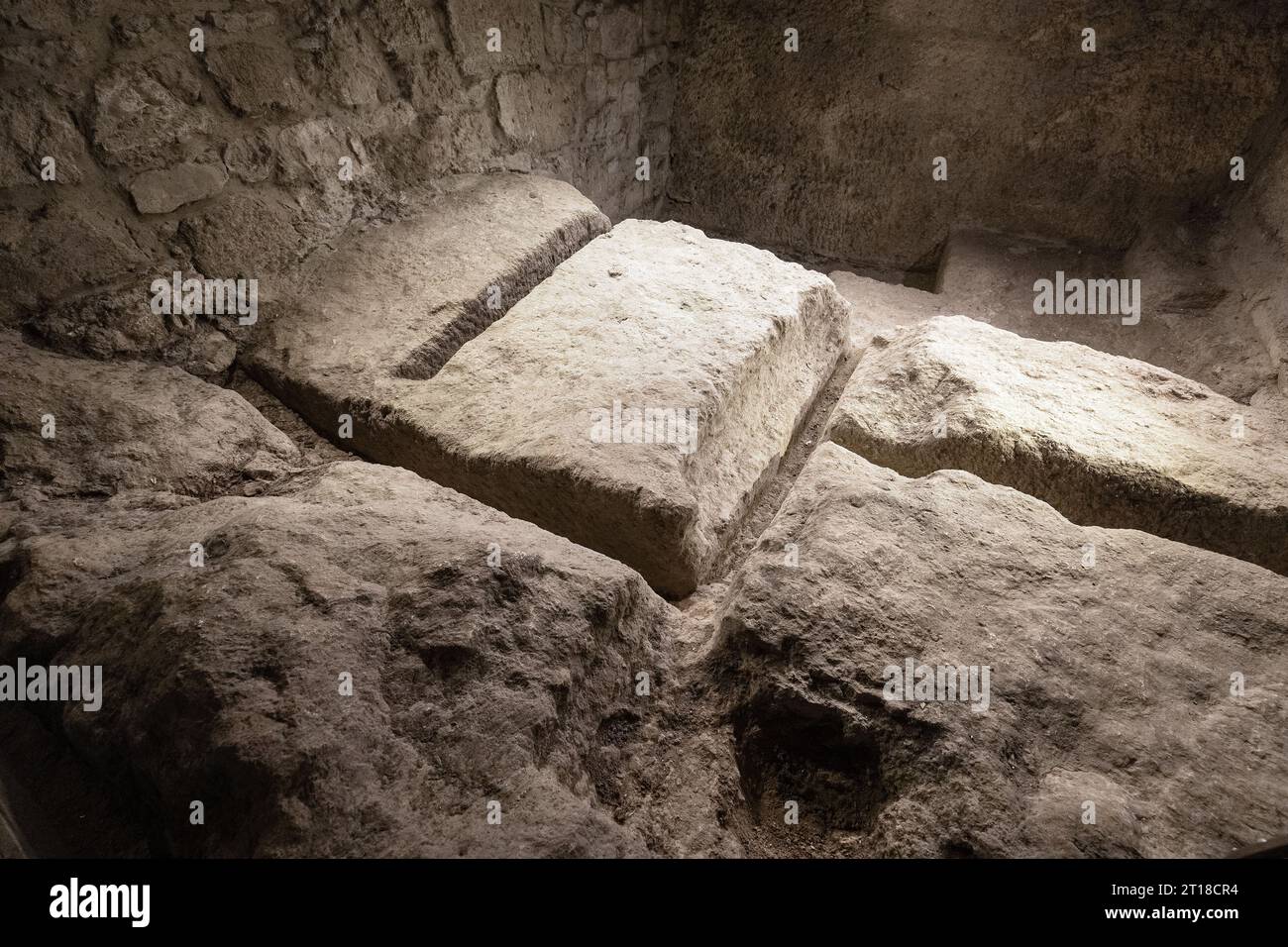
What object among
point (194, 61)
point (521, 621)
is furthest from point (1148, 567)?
point (194, 61)

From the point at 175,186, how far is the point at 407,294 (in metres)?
0.60

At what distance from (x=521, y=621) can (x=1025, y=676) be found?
2.65 feet

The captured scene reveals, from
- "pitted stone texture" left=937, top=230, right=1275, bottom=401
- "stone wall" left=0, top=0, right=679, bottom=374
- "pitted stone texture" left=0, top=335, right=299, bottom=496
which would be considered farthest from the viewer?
"pitted stone texture" left=937, top=230, right=1275, bottom=401

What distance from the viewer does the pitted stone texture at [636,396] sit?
6.02 ft

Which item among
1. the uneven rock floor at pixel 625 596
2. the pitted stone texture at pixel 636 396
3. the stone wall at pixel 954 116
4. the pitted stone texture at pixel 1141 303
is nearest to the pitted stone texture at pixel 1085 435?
the uneven rock floor at pixel 625 596

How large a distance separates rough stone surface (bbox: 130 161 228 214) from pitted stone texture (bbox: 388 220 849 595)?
2.32ft

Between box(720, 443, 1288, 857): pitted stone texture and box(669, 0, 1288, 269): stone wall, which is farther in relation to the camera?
box(669, 0, 1288, 269): stone wall

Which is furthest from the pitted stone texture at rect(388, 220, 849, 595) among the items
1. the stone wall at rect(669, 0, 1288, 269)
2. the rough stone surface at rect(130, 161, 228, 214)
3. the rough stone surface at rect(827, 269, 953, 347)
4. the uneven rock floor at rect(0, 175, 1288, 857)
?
the stone wall at rect(669, 0, 1288, 269)

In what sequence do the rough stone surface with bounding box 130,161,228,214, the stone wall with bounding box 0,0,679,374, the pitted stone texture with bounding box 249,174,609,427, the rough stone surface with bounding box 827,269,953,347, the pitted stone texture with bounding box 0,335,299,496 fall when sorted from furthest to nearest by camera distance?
the rough stone surface with bounding box 827,269,953,347 < the pitted stone texture with bounding box 249,174,609,427 < the rough stone surface with bounding box 130,161,228,214 < the stone wall with bounding box 0,0,679,374 < the pitted stone texture with bounding box 0,335,299,496

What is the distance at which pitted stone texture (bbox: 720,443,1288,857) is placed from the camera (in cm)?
123

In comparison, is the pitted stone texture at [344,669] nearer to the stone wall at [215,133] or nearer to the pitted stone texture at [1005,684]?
the pitted stone texture at [1005,684]

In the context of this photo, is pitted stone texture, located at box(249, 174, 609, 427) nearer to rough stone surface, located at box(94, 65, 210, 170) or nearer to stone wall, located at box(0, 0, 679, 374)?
stone wall, located at box(0, 0, 679, 374)

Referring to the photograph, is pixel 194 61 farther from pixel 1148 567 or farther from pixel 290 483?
pixel 1148 567
